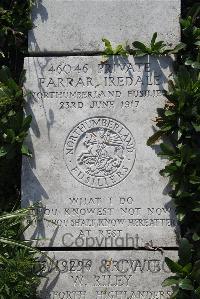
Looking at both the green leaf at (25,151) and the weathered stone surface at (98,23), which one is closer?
the green leaf at (25,151)

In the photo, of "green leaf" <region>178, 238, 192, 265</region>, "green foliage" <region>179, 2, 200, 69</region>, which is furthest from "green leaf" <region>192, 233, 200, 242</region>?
"green foliage" <region>179, 2, 200, 69</region>

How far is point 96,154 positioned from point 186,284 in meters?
1.32

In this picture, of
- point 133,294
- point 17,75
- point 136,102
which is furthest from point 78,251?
point 17,75

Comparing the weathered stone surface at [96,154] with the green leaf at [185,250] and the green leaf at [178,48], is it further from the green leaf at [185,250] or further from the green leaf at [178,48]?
the green leaf at [185,250]

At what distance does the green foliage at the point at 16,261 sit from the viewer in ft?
15.8

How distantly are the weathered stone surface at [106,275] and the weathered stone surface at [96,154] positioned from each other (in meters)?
0.11

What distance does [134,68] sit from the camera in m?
5.30

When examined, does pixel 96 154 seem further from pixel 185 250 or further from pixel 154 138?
pixel 185 250

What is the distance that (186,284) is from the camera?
4.74 metres

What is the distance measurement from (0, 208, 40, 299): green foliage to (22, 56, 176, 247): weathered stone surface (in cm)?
17

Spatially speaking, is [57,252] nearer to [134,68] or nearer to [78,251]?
[78,251]

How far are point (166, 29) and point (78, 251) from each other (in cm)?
210

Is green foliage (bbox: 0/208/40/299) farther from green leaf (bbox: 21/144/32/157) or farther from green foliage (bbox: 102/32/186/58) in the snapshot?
green foliage (bbox: 102/32/186/58)

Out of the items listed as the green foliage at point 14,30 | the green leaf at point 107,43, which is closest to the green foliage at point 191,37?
the green leaf at point 107,43
